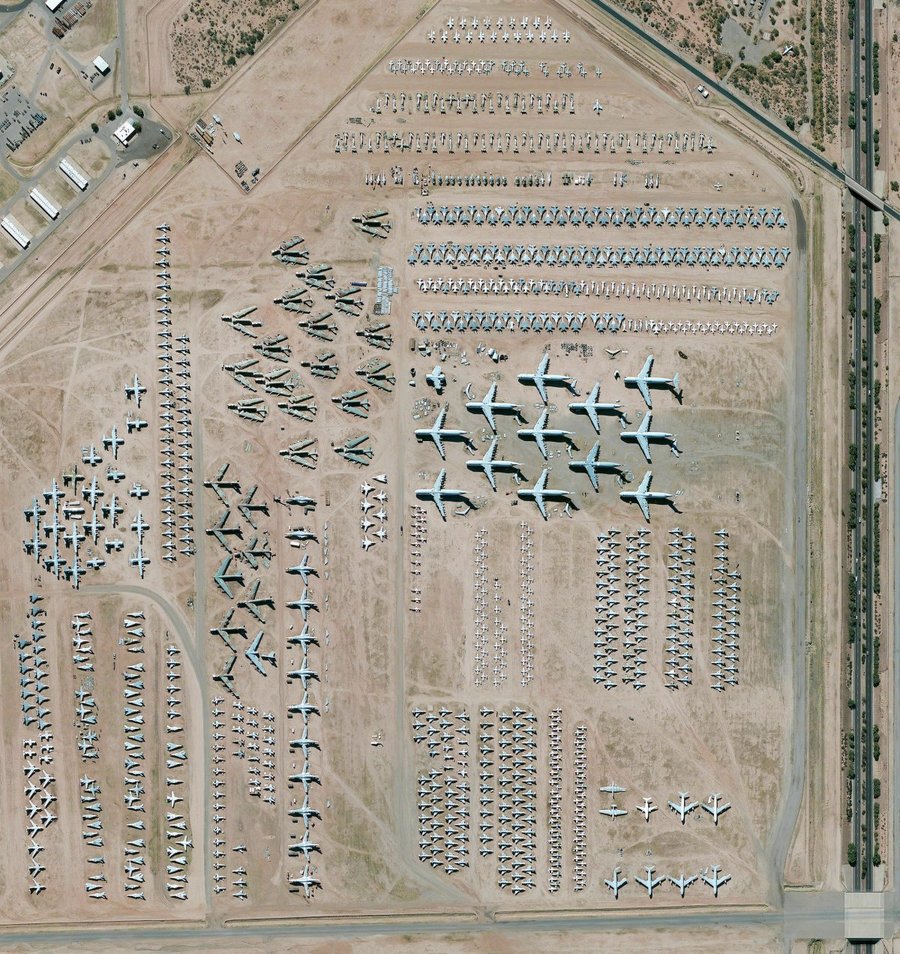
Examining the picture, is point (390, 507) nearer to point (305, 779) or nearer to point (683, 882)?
point (305, 779)

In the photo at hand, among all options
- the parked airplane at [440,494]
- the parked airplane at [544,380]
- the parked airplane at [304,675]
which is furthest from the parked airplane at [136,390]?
the parked airplane at [544,380]

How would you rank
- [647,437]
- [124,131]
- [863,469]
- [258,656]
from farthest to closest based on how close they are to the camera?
[863,469]
[258,656]
[647,437]
[124,131]

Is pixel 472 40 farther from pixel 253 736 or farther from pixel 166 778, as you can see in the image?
pixel 166 778

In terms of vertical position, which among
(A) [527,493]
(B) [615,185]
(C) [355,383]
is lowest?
(A) [527,493]

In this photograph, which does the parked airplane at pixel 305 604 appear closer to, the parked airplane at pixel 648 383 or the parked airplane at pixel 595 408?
the parked airplane at pixel 595 408

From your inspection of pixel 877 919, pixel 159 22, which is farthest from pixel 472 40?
pixel 877 919

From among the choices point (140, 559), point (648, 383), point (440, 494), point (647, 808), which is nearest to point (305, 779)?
point (140, 559)
